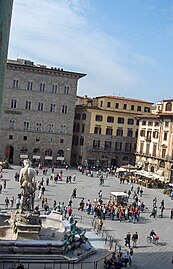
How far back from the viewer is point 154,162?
54.9 m

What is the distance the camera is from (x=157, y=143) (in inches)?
2170

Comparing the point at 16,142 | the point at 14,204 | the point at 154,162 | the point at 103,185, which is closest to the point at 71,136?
the point at 16,142

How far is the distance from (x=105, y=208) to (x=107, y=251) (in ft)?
28.5

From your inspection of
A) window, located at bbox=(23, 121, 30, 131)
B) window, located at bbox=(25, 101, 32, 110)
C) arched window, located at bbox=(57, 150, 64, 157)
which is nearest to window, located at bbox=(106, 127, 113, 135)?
arched window, located at bbox=(57, 150, 64, 157)

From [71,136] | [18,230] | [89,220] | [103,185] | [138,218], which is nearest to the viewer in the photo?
[18,230]

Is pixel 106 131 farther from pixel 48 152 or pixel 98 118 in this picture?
pixel 48 152

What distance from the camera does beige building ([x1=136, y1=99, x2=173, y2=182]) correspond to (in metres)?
52.2

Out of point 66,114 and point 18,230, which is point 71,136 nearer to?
point 66,114

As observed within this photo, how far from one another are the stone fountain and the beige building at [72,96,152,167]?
3891 centimetres

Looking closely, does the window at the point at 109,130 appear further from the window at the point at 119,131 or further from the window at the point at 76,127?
the window at the point at 76,127

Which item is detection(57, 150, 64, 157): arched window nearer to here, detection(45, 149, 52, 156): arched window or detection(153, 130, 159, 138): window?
detection(45, 149, 52, 156): arched window

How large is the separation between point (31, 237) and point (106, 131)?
42.7m

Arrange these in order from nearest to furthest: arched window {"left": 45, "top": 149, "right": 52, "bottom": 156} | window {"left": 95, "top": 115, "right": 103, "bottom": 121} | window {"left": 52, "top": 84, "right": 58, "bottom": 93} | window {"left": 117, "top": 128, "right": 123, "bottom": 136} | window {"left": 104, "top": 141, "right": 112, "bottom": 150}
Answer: window {"left": 52, "top": 84, "right": 58, "bottom": 93}, arched window {"left": 45, "top": 149, "right": 52, "bottom": 156}, window {"left": 95, "top": 115, "right": 103, "bottom": 121}, window {"left": 104, "top": 141, "right": 112, "bottom": 150}, window {"left": 117, "top": 128, "right": 123, "bottom": 136}

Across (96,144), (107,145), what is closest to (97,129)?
(96,144)
